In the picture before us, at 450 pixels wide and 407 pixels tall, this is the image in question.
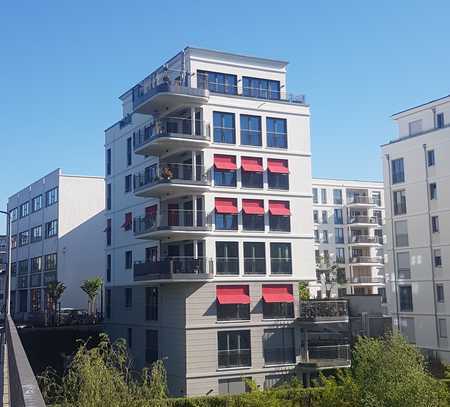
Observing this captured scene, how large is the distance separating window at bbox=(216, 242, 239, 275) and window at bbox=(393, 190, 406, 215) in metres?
19.6

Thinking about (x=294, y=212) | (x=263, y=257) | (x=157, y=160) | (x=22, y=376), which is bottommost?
(x=22, y=376)

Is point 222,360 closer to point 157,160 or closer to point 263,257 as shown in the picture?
point 263,257

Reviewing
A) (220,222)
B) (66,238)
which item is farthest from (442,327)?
(66,238)

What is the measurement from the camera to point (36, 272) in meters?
72.3

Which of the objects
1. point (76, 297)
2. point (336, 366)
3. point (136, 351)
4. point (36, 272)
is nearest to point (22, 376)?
point (336, 366)

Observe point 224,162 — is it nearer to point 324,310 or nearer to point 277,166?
point 277,166

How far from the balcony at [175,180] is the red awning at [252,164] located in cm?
284

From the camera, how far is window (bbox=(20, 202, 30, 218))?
78.3m

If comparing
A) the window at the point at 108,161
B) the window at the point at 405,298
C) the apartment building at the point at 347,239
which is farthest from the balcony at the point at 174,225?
the apartment building at the point at 347,239

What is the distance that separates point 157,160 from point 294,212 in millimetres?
10253

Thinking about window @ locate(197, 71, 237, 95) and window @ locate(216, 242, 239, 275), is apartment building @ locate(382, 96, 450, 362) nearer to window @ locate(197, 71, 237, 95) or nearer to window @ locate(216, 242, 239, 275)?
window @ locate(197, 71, 237, 95)

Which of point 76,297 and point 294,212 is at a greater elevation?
point 294,212

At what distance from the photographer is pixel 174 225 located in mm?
40969

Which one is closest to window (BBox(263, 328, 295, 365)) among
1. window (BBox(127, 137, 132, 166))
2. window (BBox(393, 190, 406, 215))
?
window (BBox(127, 137, 132, 166))
